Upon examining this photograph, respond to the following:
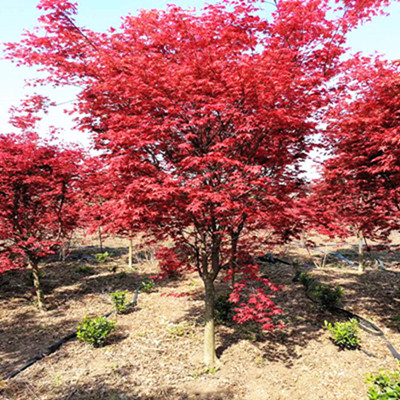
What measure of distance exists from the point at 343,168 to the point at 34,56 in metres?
8.42

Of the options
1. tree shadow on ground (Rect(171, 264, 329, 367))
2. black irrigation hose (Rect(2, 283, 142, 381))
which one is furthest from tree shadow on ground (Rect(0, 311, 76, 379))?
tree shadow on ground (Rect(171, 264, 329, 367))

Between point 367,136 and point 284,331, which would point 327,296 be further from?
point 367,136

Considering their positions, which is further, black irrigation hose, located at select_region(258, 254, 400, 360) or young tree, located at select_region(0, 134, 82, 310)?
young tree, located at select_region(0, 134, 82, 310)

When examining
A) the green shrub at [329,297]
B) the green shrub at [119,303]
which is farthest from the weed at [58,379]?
the green shrub at [329,297]

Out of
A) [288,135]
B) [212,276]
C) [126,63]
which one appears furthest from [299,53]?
[212,276]

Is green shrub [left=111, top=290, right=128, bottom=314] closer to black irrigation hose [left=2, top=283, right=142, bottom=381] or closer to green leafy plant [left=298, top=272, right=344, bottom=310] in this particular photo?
black irrigation hose [left=2, top=283, right=142, bottom=381]

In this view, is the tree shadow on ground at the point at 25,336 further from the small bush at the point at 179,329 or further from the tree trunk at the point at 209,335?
the tree trunk at the point at 209,335

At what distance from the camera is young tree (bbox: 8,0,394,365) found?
5.12 metres

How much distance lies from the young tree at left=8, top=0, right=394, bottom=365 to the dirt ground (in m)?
1.00

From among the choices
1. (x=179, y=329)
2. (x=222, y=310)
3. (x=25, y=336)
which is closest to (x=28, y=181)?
(x=25, y=336)

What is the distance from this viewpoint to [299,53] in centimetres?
686

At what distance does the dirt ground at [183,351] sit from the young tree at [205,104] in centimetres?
100

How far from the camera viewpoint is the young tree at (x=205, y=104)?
5.12 metres

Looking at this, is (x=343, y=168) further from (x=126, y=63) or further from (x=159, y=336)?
(x=159, y=336)
